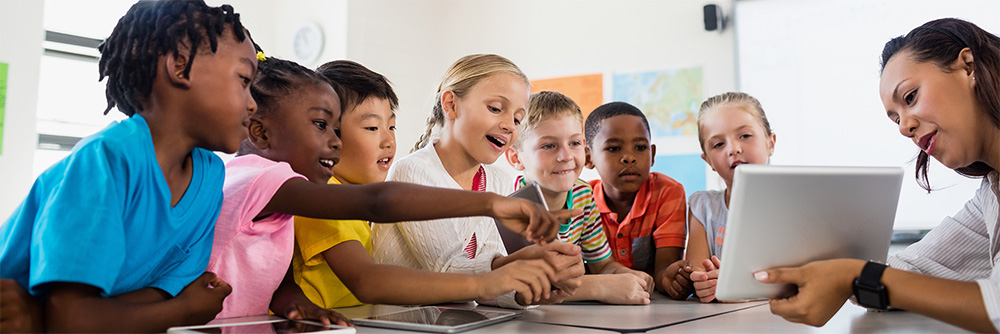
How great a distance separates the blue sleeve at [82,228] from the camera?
75 centimetres

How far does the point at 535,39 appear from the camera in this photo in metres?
3.97

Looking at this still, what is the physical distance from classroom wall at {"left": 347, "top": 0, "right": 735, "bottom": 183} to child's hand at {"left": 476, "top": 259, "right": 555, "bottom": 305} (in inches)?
96.9

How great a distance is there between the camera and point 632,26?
360 cm

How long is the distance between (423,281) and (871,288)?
645 millimetres

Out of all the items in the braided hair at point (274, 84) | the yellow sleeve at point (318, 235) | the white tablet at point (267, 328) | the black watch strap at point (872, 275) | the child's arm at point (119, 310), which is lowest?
the white tablet at point (267, 328)

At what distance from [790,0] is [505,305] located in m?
2.56

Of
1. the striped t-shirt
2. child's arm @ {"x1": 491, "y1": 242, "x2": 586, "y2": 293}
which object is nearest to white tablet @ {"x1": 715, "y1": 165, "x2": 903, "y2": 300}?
child's arm @ {"x1": 491, "y1": 242, "x2": 586, "y2": 293}

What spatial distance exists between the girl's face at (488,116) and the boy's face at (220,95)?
0.65 metres

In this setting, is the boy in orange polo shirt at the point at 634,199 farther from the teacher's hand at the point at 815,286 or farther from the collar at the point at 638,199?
the teacher's hand at the point at 815,286

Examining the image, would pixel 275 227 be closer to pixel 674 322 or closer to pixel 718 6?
pixel 674 322

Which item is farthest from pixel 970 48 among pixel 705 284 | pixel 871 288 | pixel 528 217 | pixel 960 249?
pixel 528 217

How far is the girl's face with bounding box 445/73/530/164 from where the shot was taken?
61.9 inches

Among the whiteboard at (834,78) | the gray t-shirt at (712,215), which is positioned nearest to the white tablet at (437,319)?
the gray t-shirt at (712,215)

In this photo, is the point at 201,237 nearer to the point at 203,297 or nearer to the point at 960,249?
the point at 203,297
